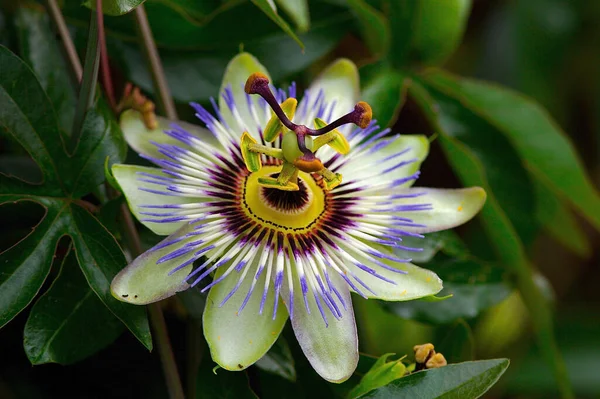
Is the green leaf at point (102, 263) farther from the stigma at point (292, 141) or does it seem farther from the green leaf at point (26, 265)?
the stigma at point (292, 141)

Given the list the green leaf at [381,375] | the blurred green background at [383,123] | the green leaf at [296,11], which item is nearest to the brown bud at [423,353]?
the green leaf at [381,375]

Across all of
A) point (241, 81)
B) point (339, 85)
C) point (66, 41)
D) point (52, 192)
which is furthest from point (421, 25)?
point (52, 192)

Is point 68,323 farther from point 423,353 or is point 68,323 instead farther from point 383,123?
point 383,123

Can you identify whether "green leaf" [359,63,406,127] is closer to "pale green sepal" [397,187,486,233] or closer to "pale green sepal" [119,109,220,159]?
"pale green sepal" [397,187,486,233]

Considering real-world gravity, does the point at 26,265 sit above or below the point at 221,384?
above

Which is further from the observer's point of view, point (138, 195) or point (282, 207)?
point (282, 207)

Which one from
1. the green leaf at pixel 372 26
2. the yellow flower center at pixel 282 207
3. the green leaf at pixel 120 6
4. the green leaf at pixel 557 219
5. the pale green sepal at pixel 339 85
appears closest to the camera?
the green leaf at pixel 120 6

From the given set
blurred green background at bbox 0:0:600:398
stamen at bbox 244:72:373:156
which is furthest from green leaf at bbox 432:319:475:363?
stamen at bbox 244:72:373:156
